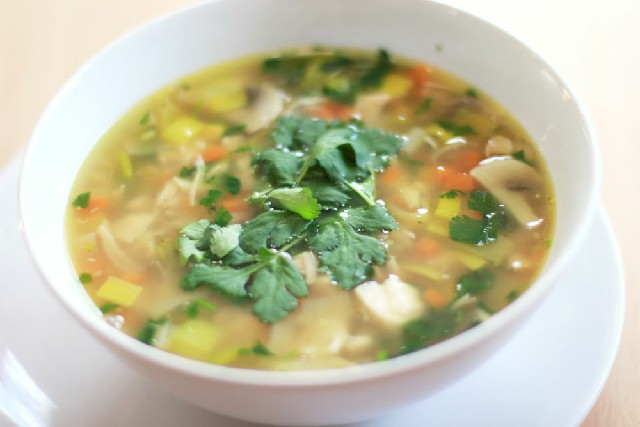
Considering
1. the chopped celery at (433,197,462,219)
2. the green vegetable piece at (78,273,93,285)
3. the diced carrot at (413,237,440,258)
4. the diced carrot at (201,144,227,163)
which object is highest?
the diced carrot at (201,144,227,163)

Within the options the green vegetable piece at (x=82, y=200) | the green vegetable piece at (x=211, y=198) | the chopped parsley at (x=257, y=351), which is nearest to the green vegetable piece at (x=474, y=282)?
the chopped parsley at (x=257, y=351)

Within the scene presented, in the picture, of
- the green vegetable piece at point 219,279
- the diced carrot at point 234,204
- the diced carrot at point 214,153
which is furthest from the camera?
the diced carrot at point 214,153

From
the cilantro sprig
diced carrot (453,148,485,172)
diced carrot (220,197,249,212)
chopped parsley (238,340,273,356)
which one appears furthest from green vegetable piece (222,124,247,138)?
chopped parsley (238,340,273,356)

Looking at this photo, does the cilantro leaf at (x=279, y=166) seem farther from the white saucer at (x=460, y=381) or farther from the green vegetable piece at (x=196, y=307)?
the white saucer at (x=460, y=381)

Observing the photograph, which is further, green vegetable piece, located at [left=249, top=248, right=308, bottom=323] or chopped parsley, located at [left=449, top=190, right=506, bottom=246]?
chopped parsley, located at [left=449, top=190, right=506, bottom=246]

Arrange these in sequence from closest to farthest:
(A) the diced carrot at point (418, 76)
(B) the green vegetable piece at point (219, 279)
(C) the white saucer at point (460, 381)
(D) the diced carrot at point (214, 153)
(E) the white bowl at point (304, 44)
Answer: (E) the white bowl at point (304, 44) → (C) the white saucer at point (460, 381) → (B) the green vegetable piece at point (219, 279) → (D) the diced carrot at point (214, 153) → (A) the diced carrot at point (418, 76)

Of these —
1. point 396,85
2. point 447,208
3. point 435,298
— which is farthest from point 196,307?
point 396,85

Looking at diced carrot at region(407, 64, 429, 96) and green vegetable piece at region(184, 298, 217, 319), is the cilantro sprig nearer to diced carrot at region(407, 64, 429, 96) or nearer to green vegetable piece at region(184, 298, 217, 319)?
green vegetable piece at region(184, 298, 217, 319)
